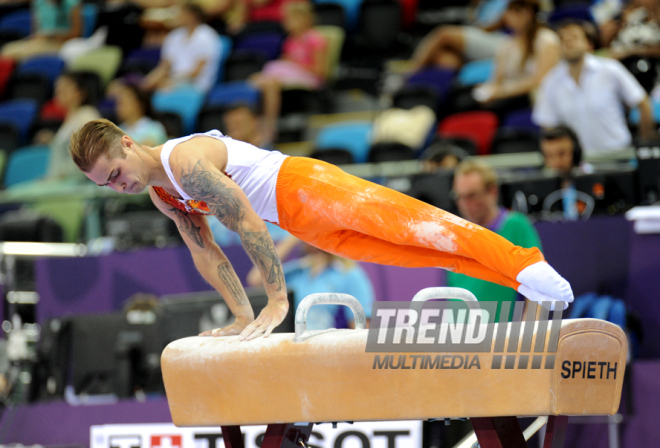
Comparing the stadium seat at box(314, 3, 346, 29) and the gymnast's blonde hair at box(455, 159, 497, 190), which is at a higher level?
the gymnast's blonde hair at box(455, 159, 497, 190)

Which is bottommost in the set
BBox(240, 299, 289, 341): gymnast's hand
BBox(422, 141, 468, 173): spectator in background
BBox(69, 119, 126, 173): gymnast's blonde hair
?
BBox(422, 141, 468, 173): spectator in background

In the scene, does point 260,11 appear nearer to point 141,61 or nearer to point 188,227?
point 141,61

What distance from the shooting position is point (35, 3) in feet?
35.0

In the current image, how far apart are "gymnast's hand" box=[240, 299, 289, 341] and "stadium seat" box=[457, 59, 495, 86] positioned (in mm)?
4978

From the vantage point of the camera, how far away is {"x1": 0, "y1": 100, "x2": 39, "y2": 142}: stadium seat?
362 inches

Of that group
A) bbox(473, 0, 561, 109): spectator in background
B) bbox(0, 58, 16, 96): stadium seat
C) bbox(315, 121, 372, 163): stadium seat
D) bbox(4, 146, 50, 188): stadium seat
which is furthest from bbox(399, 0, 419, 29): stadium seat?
bbox(0, 58, 16, 96): stadium seat

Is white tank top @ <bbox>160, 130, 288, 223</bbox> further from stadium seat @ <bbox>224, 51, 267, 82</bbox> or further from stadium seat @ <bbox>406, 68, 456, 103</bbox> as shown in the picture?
stadium seat @ <bbox>224, 51, 267, 82</bbox>

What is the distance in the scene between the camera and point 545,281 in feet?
8.57

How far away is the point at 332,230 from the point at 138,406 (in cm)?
208

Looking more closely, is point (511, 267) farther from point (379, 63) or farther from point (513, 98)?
point (379, 63)

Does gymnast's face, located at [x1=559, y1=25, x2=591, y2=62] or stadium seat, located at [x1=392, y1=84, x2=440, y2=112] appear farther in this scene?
stadium seat, located at [x1=392, y1=84, x2=440, y2=112]

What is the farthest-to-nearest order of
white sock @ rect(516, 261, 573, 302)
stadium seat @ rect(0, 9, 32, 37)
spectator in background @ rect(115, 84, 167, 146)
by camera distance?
1. stadium seat @ rect(0, 9, 32, 37)
2. spectator in background @ rect(115, 84, 167, 146)
3. white sock @ rect(516, 261, 573, 302)

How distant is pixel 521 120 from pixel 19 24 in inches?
326

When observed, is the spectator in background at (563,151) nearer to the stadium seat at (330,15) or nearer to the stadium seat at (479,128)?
A: the stadium seat at (479,128)
